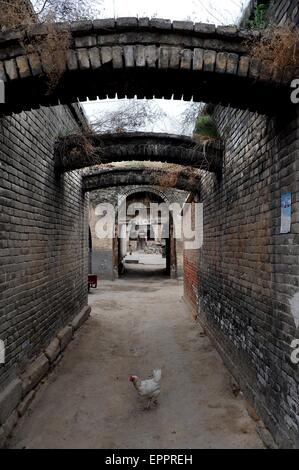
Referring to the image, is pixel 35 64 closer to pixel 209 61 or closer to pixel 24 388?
pixel 209 61

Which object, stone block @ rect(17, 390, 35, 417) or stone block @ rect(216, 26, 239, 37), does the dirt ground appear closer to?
stone block @ rect(17, 390, 35, 417)

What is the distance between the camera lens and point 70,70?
145 inches

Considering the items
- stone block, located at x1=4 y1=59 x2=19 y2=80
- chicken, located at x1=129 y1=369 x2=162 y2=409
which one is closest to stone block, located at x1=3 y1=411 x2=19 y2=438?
chicken, located at x1=129 y1=369 x2=162 y2=409

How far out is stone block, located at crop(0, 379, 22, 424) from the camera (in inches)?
170

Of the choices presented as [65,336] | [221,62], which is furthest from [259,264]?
[65,336]

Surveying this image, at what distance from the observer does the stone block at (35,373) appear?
524cm

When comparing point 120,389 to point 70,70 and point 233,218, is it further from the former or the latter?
point 70,70

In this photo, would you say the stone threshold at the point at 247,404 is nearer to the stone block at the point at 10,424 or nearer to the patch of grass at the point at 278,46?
the stone block at the point at 10,424

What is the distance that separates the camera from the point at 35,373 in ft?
18.3

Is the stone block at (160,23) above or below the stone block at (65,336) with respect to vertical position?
above

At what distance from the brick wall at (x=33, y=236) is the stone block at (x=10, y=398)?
0.12m

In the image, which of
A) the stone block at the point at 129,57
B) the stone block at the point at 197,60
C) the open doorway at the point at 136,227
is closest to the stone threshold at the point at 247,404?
the stone block at the point at 197,60

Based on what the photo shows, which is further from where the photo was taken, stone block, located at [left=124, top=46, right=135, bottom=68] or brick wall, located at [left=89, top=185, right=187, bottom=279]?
brick wall, located at [left=89, top=185, right=187, bottom=279]

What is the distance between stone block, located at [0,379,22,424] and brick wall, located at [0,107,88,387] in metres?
0.12
